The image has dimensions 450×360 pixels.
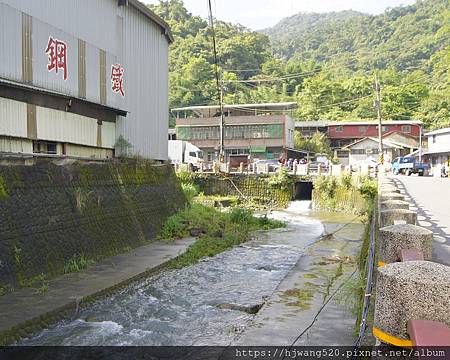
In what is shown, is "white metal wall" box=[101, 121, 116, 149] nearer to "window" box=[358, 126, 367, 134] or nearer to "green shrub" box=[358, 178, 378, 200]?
"green shrub" box=[358, 178, 378, 200]

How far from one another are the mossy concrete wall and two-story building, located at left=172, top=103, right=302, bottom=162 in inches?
1502

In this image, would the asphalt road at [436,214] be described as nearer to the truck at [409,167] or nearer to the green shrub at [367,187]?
the green shrub at [367,187]

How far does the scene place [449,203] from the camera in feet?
55.9

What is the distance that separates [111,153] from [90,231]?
19.3ft

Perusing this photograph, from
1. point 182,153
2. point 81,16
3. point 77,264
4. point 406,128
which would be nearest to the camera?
point 77,264

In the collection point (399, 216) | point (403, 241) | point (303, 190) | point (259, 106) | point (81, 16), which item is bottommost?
point (303, 190)

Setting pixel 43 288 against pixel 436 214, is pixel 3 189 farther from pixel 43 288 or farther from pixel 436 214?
pixel 436 214

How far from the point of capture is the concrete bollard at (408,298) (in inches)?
126

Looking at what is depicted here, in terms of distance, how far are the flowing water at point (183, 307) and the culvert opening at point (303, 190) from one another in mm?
25329

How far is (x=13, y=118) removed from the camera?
12.1m

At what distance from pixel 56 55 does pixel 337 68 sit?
106606 millimetres

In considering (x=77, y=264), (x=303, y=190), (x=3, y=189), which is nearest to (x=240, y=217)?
(x=77, y=264)

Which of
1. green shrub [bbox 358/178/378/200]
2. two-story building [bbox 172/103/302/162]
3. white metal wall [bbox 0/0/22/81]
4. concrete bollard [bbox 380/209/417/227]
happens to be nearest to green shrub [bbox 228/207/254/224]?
green shrub [bbox 358/178/378/200]

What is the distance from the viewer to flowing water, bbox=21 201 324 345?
6852 mm
